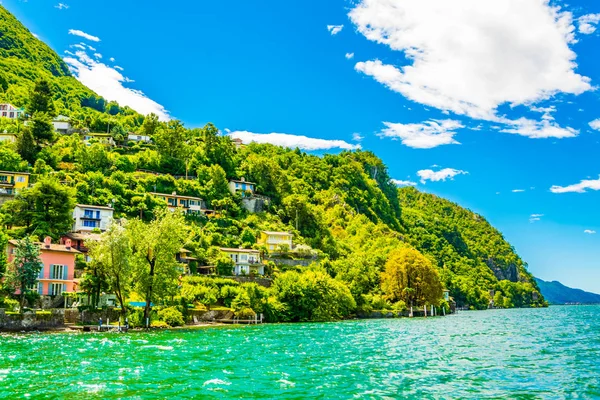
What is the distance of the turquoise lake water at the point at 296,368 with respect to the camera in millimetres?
20359

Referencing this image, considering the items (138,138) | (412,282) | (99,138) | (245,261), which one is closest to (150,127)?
(138,138)

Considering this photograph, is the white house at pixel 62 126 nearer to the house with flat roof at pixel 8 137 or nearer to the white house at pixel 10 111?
the white house at pixel 10 111

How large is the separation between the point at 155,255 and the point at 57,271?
15.9m

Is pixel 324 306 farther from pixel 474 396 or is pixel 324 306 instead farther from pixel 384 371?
pixel 474 396

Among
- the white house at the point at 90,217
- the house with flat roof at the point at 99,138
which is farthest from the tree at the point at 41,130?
the white house at the point at 90,217

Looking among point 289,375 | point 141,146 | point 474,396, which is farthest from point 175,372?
point 141,146

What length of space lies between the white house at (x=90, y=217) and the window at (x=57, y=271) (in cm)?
2377

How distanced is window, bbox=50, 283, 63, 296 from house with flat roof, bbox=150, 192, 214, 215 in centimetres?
4442

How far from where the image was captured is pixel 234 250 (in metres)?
89.0

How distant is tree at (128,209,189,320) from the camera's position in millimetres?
53438

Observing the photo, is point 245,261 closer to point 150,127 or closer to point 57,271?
point 57,271

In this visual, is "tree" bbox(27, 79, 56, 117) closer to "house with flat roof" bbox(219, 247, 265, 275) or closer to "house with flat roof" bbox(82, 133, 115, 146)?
"house with flat roof" bbox(82, 133, 115, 146)

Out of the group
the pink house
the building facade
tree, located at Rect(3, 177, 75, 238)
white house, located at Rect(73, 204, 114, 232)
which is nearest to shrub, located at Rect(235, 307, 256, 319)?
the pink house

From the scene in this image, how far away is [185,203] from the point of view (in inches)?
4259
